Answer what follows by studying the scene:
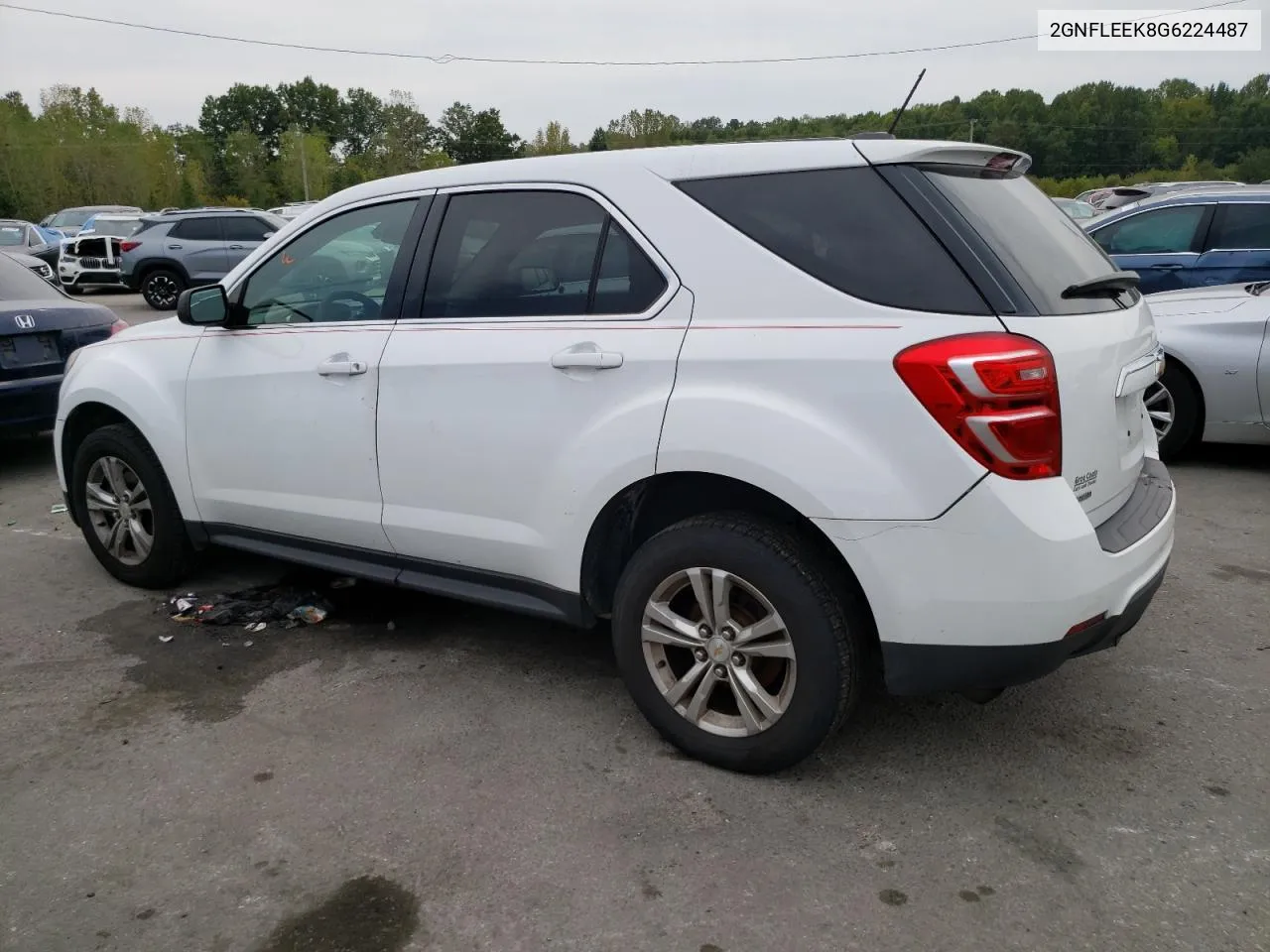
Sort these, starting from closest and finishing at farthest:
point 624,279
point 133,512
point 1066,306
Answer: point 1066,306
point 624,279
point 133,512

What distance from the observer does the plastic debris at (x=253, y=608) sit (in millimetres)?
4324

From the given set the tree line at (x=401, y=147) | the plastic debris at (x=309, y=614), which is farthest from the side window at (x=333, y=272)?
the tree line at (x=401, y=147)

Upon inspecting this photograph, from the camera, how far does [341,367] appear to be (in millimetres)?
3635

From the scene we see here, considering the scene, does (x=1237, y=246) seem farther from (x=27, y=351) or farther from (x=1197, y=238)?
(x=27, y=351)

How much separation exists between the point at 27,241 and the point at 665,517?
22320 mm

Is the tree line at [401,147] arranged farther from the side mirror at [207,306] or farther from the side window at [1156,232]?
the side mirror at [207,306]

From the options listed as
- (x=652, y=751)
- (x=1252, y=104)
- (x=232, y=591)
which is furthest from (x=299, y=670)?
(x=1252, y=104)

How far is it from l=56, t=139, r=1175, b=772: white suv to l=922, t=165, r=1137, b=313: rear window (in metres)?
0.01

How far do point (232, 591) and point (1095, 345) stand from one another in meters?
3.77

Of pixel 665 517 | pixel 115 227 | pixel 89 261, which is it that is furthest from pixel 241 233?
pixel 665 517

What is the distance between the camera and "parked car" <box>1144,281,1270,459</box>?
606 cm

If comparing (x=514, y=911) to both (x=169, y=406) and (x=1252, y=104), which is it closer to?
(x=169, y=406)

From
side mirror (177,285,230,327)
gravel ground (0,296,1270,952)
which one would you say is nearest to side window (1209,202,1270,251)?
gravel ground (0,296,1270,952)

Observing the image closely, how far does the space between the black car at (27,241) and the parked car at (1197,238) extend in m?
19.5
